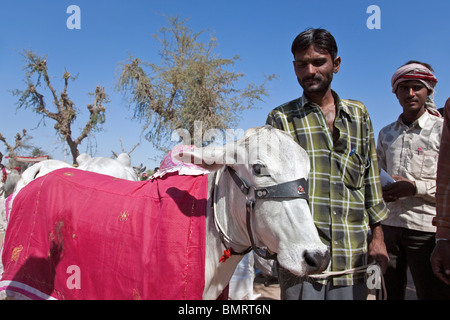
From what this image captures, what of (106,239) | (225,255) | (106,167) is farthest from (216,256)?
(106,167)

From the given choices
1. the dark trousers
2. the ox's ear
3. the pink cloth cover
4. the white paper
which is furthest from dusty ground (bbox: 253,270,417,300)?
the ox's ear

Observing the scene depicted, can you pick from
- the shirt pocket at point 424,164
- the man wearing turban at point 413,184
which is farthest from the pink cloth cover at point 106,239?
the shirt pocket at point 424,164

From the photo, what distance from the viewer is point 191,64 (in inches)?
601

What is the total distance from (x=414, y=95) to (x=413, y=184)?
792 mm

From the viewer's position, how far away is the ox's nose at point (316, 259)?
163 cm

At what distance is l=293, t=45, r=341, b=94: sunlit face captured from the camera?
7.06ft

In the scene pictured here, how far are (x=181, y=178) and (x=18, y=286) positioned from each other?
4.84 ft

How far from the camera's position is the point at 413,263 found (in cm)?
266

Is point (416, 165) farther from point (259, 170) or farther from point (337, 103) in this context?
point (259, 170)

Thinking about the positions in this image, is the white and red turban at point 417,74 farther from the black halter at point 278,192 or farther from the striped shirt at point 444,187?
the black halter at point 278,192

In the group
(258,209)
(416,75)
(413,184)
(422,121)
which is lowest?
(258,209)

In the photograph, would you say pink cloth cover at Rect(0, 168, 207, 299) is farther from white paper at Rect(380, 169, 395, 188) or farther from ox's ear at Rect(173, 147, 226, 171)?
white paper at Rect(380, 169, 395, 188)
